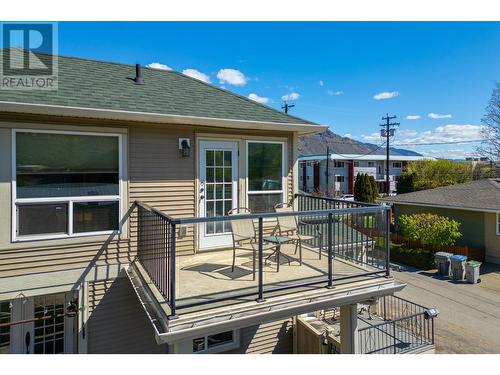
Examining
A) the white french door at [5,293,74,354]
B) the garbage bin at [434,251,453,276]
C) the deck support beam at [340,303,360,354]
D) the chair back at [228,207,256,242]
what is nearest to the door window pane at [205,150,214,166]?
the chair back at [228,207,256,242]

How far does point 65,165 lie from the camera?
4.82 metres

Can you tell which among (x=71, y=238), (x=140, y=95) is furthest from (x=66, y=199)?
(x=140, y=95)

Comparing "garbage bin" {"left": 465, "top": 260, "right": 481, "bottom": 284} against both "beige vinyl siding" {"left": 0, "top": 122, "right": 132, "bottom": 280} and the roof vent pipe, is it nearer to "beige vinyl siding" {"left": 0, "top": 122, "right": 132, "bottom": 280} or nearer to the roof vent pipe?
"beige vinyl siding" {"left": 0, "top": 122, "right": 132, "bottom": 280}

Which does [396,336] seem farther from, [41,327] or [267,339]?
[41,327]

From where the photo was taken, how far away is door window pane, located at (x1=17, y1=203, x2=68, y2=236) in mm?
4594

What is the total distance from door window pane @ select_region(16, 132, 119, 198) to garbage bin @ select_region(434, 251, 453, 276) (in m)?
13.1

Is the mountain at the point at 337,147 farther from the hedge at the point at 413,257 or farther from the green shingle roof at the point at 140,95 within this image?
the green shingle roof at the point at 140,95

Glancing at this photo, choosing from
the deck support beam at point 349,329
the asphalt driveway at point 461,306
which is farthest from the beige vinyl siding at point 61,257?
the asphalt driveway at point 461,306

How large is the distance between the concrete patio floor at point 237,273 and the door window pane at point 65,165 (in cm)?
187

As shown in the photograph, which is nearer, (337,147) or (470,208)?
(470,208)

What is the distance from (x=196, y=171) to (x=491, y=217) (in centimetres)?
1495

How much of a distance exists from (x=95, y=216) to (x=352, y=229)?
14.3 ft

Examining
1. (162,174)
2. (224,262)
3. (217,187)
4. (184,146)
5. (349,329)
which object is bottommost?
(349,329)
